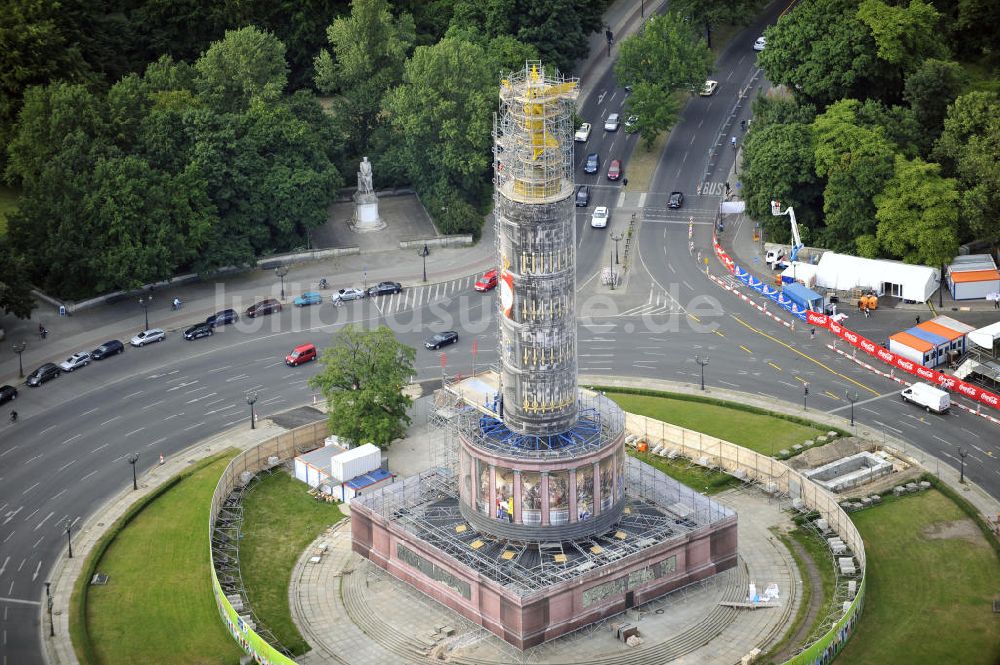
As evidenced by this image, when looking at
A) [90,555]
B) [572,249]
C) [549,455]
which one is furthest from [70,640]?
[572,249]

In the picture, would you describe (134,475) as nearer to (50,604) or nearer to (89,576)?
(89,576)

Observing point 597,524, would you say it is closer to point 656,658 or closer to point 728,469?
point 656,658

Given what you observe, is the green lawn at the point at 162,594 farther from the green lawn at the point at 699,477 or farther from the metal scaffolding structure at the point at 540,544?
the green lawn at the point at 699,477

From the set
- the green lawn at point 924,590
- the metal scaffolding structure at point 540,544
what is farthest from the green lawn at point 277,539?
the green lawn at point 924,590

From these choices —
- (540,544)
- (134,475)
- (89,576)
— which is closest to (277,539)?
(89,576)

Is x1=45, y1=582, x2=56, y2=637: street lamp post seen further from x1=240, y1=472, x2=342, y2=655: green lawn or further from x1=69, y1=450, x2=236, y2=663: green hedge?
x1=240, y1=472, x2=342, y2=655: green lawn
